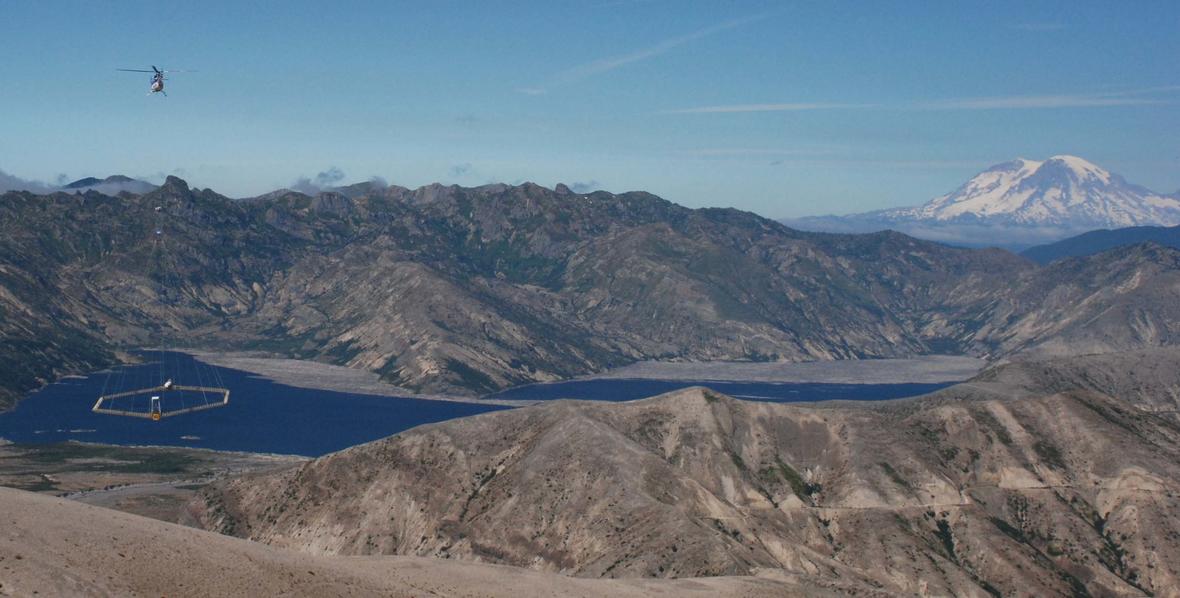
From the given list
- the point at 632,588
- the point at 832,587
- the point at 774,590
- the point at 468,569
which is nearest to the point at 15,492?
the point at 468,569

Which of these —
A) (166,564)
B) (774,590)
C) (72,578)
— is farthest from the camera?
(774,590)

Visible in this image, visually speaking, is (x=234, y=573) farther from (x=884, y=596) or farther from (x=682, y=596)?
(x=884, y=596)

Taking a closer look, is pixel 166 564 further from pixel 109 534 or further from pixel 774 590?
pixel 774 590

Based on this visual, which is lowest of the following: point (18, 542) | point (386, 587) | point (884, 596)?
point (884, 596)

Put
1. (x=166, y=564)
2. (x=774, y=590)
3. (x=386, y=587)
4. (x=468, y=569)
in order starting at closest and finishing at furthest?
(x=166, y=564) < (x=386, y=587) < (x=468, y=569) < (x=774, y=590)

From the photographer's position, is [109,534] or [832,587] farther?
[832,587]

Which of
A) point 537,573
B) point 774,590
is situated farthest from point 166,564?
point 774,590

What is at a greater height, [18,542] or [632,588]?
[18,542]
